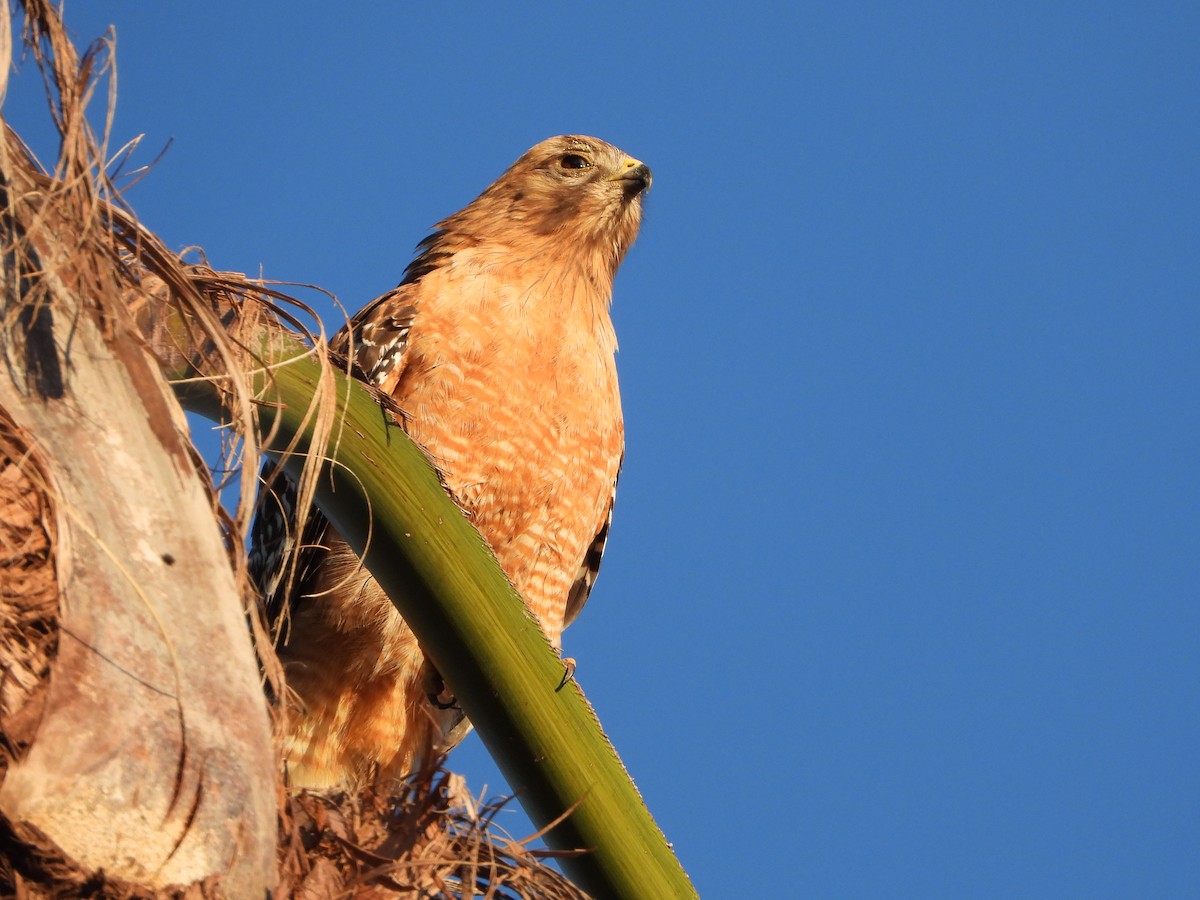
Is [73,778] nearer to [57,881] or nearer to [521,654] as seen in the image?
[57,881]

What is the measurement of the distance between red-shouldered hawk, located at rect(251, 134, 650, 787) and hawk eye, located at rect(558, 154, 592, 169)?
1.09 m

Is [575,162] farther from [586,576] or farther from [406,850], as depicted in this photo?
[406,850]

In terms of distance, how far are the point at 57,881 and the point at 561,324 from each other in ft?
14.5

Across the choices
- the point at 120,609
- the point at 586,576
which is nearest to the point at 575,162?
the point at 586,576

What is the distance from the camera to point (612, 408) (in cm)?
646

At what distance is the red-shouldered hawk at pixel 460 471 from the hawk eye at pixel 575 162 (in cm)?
109

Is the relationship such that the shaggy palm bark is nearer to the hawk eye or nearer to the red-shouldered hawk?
the red-shouldered hawk

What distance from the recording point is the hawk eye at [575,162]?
25.2 ft

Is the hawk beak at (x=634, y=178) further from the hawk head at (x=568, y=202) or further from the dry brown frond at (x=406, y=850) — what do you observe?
the dry brown frond at (x=406, y=850)

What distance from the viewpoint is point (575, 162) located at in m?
7.68

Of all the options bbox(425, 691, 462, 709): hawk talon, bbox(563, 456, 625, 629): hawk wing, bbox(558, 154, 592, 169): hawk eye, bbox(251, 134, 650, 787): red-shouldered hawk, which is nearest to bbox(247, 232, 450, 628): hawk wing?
bbox(251, 134, 650, 787): red-shouldered hawk

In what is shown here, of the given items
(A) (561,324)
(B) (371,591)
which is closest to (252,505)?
(B) (371,591)

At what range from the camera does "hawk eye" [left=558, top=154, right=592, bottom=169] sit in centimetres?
767

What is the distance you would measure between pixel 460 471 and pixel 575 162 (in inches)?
101
